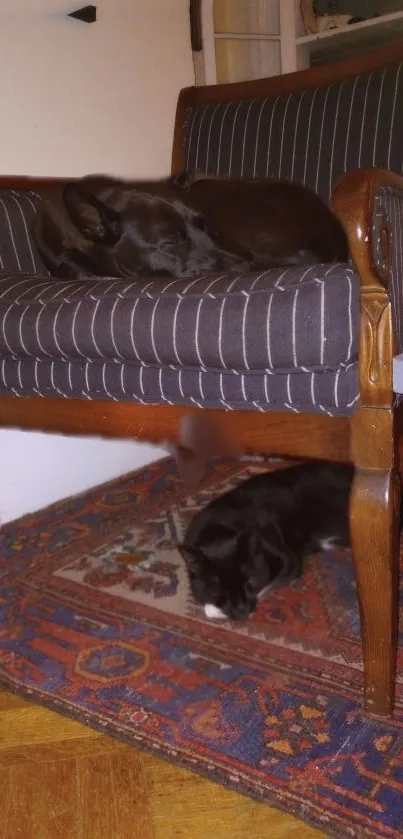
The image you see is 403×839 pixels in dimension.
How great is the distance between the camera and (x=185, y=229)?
1508 mm

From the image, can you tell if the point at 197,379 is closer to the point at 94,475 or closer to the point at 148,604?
the point at 148,604

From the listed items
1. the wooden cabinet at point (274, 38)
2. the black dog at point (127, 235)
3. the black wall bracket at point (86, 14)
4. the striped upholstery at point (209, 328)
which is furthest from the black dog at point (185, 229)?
the wooden cabinet at point (274, 38)

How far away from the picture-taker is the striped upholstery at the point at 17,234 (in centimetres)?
172

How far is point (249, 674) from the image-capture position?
1.20m

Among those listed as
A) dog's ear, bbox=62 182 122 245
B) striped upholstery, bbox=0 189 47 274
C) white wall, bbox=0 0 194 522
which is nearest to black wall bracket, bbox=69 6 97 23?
white wall, bbox=0 0 194 522

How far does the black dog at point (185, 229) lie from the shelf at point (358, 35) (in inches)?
59.0

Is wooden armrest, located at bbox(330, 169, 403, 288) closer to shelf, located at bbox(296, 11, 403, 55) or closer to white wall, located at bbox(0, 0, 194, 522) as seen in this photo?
white wall, located at bbox(0, 0, 194, 522)

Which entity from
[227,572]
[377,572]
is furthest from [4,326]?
[377,572]

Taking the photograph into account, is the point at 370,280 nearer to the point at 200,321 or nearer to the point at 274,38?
the point at 200,321

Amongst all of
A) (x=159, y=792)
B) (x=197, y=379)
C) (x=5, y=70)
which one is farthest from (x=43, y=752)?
(x=5, y=70)

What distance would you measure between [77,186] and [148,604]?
90 cm

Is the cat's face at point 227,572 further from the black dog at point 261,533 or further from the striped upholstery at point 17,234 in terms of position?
the striped upholstery at point 17,234

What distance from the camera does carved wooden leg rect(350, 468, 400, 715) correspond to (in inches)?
39.4

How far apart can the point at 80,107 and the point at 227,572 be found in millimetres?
1506
